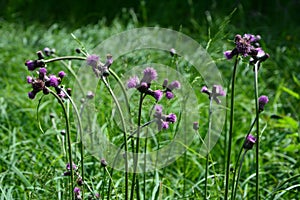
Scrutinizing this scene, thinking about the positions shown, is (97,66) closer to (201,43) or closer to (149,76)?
(149,76)

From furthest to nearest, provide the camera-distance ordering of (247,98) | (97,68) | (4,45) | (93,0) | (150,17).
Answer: (93,0)
(150,17)
(4,45)
(247,98)
(97,68)

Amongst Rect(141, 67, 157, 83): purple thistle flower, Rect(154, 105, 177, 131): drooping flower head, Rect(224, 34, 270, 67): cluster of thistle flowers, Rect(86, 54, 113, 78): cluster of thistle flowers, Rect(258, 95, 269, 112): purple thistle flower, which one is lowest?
Rect(154, 105, 177, 131): drooping flower head

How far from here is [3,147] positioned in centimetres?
278

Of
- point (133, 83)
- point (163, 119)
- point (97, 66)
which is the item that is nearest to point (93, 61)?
point (97, 66)

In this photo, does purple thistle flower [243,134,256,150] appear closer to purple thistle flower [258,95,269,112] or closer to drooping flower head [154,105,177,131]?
purple thistle flower [258,95,269,112]

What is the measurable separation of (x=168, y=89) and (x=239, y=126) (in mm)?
1760

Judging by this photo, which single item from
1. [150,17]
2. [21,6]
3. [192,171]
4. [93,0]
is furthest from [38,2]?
[192,171]

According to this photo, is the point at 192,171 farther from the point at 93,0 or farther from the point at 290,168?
the point at 93,0

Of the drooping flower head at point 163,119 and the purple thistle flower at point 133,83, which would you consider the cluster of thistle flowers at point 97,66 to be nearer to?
the purple thistle flower at point 133,83

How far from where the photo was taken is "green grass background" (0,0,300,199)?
2.41 m

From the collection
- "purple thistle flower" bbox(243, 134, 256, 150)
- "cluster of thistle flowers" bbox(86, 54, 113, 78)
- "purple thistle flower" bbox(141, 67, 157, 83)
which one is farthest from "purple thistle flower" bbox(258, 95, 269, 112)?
"cluster of thistle flowers" bbox(86, 54, 113, 78)

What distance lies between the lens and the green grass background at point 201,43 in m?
2.41

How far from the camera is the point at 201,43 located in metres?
3.29

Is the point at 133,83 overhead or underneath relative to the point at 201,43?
underneath
